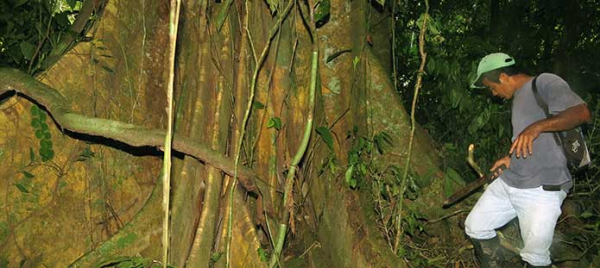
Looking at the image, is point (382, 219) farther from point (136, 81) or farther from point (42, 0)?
point (42, 0)

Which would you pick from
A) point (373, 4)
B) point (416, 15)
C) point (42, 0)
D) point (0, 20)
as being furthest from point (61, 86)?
point (416, 15)

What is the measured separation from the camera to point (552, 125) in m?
2.88

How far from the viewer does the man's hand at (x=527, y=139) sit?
A: 2.94 meters

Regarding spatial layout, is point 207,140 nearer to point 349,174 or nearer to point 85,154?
point 85,154

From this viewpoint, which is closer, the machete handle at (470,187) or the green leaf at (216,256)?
the green leaf at (216,256)

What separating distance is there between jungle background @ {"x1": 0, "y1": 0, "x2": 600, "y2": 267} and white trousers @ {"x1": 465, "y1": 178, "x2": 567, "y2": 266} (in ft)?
1.02

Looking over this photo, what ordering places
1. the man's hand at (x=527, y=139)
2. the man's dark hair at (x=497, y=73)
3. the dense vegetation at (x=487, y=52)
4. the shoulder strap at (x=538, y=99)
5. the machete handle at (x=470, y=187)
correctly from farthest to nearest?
1. the dense vegetation at (x=487, y=52)
2. the machete handle at (x=470, y=187)
3. the man's dark hair at (x=497, y=73)
4. the shoulder strap at (x=538, y=99)
5. the man's hand at (x=527, y=139)

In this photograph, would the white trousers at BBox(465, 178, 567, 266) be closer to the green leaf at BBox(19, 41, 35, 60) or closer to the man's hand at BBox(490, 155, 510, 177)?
the man's hand at BBox(490, 155, 510, 177)

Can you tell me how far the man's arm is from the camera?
281cm

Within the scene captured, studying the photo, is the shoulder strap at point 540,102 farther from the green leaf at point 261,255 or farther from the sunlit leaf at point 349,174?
the green leaf at point 261,255

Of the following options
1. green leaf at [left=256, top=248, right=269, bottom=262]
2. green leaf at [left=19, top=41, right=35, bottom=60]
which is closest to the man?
green leaf at [left=256, top=248, right=269, bottom=262]

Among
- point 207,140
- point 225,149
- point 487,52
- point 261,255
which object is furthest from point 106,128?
point 487,52

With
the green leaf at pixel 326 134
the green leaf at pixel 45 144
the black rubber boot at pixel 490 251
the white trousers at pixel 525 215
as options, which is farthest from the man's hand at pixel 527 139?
the green leaf at pixel 45 144

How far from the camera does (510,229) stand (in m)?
3.98
